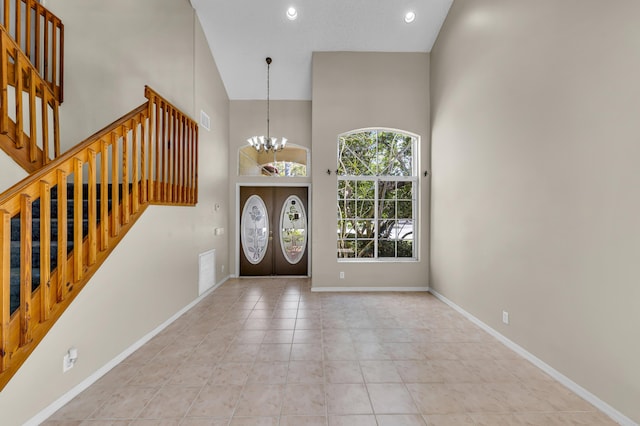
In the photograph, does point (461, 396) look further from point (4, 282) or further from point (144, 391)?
point (4, 282)

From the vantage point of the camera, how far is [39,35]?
2.84 metres

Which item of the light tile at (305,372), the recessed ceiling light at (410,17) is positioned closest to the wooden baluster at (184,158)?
the light tile at (305,372)

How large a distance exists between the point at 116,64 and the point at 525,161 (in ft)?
15.5

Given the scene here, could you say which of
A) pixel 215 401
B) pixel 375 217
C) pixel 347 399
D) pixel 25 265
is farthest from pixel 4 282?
pixel 375 217

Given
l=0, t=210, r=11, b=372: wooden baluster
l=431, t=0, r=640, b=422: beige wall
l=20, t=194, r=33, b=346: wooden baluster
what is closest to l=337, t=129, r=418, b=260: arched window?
l=431, t=0, r=640, b=422: beige wall

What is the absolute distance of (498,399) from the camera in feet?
7.02

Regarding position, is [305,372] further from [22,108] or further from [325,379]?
[22,108]

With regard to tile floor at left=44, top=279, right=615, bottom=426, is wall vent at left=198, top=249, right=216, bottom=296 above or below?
above

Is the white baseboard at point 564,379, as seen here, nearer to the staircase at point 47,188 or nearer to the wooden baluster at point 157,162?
the staircase at point 47,188

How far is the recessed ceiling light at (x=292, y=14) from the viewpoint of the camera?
4336mm

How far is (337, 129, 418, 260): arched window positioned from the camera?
520 centimetres

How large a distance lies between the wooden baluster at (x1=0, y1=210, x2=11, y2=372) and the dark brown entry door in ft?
15.2

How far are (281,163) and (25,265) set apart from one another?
4.91 meters

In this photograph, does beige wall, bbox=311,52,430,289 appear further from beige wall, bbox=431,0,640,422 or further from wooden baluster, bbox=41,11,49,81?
wooden baluster, bbox=41,11,49,81
